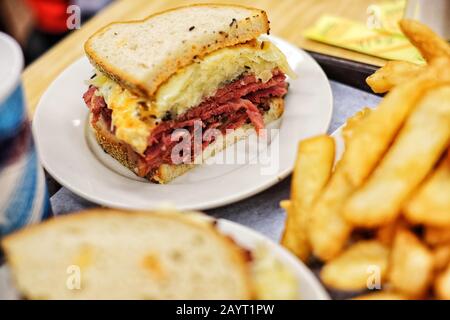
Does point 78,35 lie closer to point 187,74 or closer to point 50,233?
point 187,74

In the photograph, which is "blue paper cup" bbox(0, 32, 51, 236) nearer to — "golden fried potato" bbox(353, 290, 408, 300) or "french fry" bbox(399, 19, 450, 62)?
"golden fried potato" bbox(353, 290, 408, 300)

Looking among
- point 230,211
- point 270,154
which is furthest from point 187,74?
point 230,211

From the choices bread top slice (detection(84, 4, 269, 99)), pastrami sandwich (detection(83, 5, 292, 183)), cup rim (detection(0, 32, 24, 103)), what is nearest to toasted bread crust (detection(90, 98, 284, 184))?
pastrami sandwich (detection(83, 5, 292, 183))

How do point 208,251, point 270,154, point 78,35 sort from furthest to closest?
point 78,35 → point 270,154 → point 208,251

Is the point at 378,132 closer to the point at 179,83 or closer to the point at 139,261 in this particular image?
the point at 139,261

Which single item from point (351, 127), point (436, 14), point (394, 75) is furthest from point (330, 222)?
point (436, 14)

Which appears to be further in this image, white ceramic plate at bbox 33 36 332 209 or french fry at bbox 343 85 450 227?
white ceramic plate at bbox 33 36 332 209
